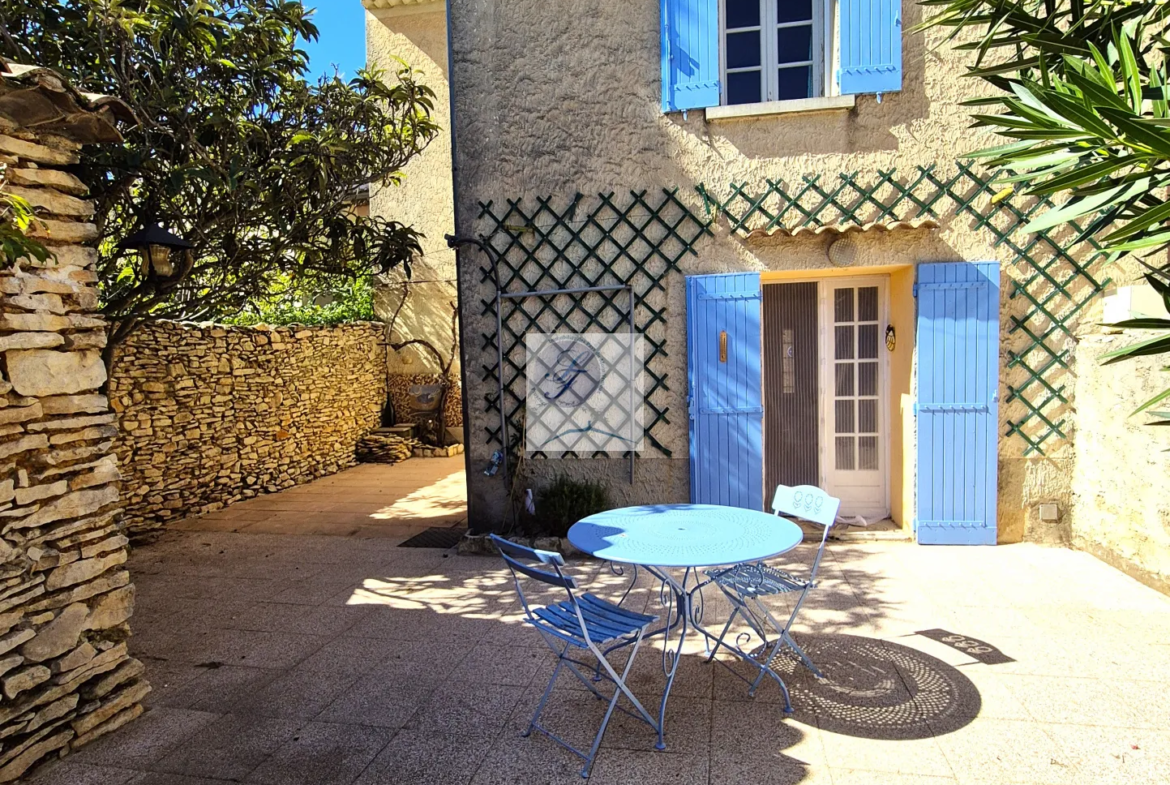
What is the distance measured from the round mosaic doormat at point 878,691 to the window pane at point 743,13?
4.15 metres

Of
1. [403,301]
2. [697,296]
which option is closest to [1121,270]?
[697,296]

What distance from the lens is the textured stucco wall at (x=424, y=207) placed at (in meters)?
9.94

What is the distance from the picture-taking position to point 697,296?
16.0 feet

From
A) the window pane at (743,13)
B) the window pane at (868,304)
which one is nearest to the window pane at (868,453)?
the window pane at (868,304)

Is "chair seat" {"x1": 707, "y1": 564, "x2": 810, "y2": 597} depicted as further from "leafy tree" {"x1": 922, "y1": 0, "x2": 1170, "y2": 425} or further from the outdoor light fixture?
the outdoor light fixture

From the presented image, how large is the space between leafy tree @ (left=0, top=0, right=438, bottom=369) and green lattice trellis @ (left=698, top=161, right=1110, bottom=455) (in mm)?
3011

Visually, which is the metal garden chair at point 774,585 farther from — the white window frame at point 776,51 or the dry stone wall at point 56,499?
the white window frame at point 776,51

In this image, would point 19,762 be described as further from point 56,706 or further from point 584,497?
point 584,497

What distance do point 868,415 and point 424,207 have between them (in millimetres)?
7179

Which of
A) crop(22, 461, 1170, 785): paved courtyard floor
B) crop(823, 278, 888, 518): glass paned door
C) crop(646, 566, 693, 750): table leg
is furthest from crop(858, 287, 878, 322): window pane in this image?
crop(646, 566, 693, 750): table leg

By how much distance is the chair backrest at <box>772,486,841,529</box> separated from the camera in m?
3.11

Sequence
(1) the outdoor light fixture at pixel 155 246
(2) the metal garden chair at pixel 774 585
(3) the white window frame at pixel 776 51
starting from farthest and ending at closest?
(3) the white window frame at pixel 776 51 < (1) the outdoor light fixture at pixel 155 246 < (2) the metal garden chair at pixel 774 585

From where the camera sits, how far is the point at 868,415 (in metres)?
5.23

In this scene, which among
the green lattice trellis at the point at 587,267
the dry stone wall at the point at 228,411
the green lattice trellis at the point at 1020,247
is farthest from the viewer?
the dry stone wall at the point at 228,411
